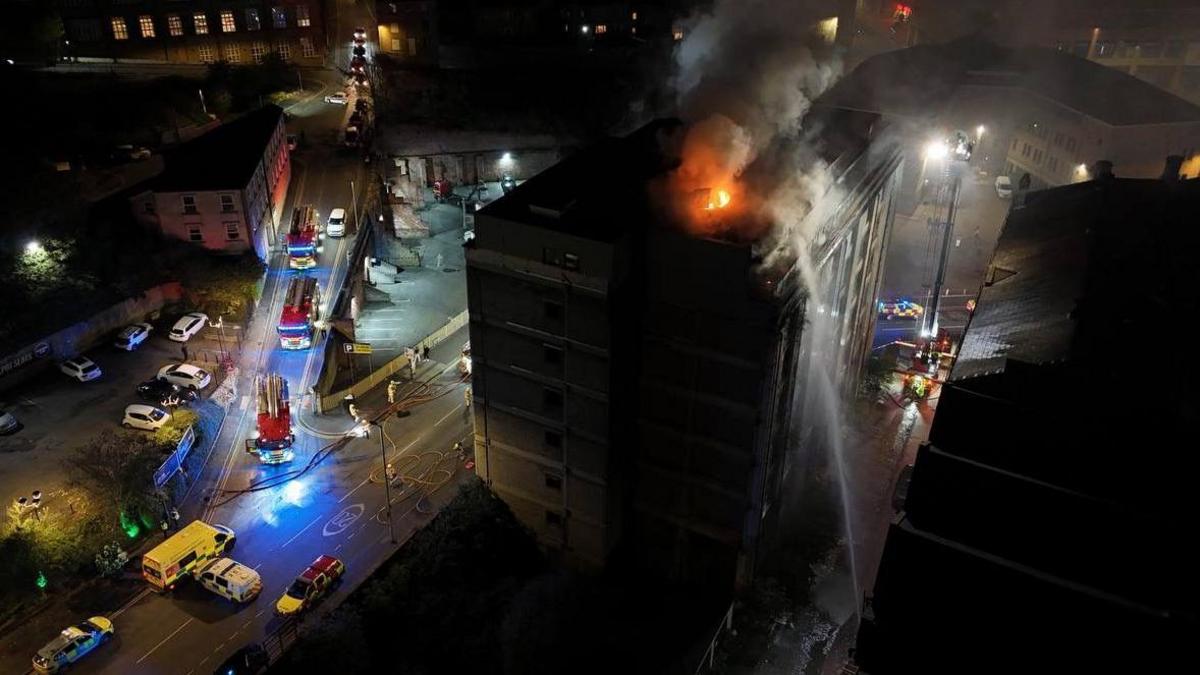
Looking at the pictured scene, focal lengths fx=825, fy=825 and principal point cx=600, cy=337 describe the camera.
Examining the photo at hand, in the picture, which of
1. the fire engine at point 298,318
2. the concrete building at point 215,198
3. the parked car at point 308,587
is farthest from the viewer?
the concrete building at point 215,198

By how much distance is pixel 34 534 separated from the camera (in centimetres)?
2481

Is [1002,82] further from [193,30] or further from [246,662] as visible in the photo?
[193,30]

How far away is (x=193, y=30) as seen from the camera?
58438 millimetres

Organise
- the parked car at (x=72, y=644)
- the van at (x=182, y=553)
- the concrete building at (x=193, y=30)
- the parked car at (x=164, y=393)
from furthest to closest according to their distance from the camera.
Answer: the concrete building at (x=193, y=30) < the parked car at (x=164, y=393) < the van at (x=182, y=553) < the parked car at (x=72, y=644)

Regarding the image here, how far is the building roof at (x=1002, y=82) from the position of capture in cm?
4631

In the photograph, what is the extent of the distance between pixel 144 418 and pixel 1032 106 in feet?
169

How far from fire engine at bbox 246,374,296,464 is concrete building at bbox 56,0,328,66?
38.6 m

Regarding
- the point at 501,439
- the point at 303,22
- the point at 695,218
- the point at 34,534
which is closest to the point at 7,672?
the point at 34,534

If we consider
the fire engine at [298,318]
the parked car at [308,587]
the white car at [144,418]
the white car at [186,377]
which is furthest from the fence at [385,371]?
the parked car at [308,587]

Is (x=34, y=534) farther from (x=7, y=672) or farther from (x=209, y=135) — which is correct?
(x=209, y=135)

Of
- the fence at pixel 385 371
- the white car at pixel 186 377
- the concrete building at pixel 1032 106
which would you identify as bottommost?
the fence at pixel 385 371

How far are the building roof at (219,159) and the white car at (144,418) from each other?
12930mm

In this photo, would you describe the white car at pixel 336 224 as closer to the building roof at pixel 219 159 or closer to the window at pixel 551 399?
the building roof at pixel 219 159

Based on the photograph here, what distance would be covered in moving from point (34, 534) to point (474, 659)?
45.9 feet
